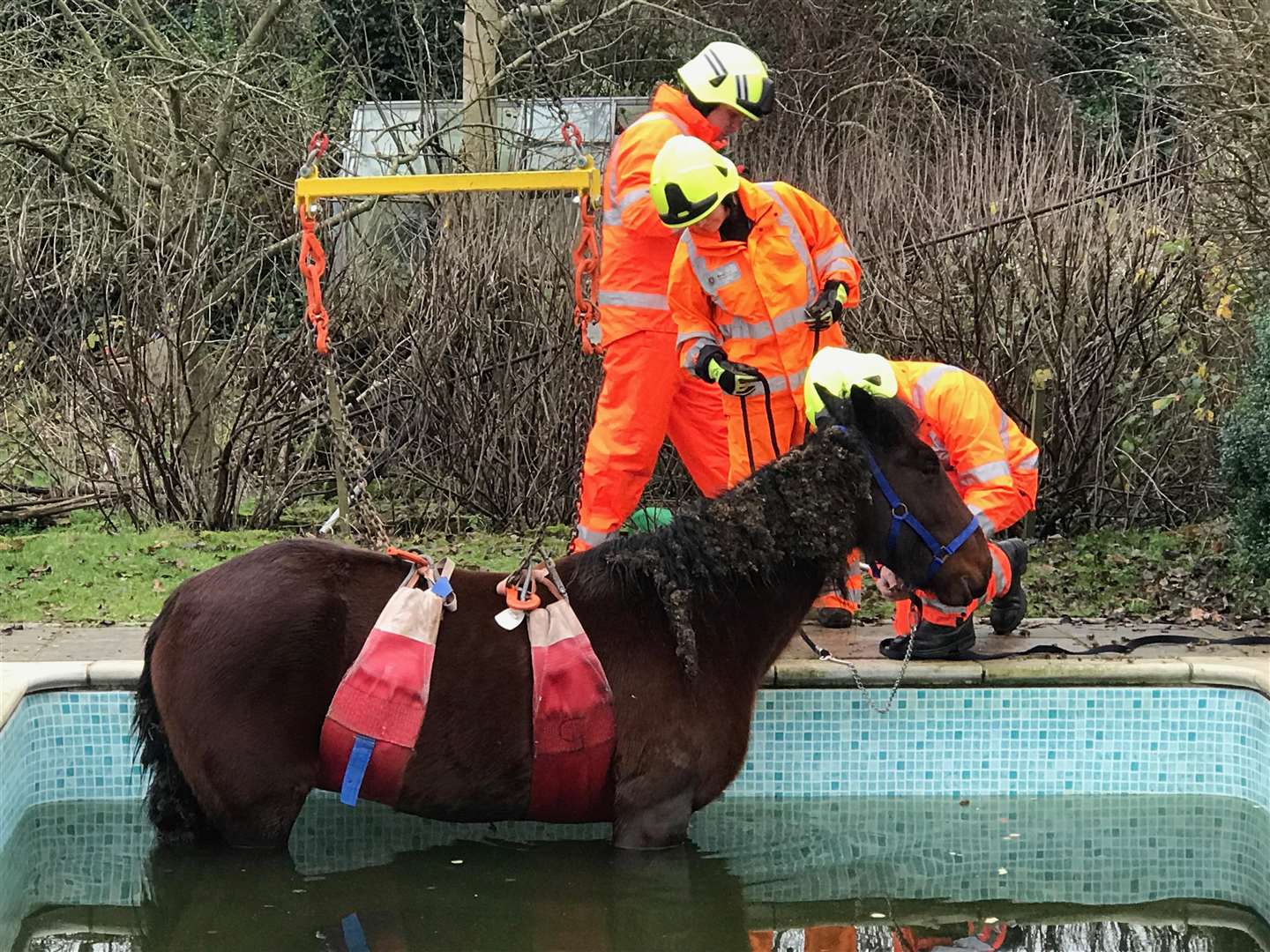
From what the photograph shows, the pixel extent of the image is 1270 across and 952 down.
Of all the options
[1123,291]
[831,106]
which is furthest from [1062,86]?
[1123,291]

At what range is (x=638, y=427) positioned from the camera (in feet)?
21.1

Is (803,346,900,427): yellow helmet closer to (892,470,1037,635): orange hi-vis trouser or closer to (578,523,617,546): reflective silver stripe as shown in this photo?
(892,470,1037,635): orange hi-vis trouser

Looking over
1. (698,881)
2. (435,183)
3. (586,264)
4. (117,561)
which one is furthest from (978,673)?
(117,561)

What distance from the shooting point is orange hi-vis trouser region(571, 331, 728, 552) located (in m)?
6.39

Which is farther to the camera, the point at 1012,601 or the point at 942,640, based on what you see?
the point at 1012,601

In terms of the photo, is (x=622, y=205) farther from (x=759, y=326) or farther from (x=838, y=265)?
(x=838, y=265)

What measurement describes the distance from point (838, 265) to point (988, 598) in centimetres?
149

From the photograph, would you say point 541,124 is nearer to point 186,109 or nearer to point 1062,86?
point 186,109

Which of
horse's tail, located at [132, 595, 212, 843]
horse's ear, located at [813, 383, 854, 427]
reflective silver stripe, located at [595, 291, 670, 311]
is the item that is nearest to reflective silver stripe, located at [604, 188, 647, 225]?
reflective silver stripe, located at [595, 291, 670, 311]

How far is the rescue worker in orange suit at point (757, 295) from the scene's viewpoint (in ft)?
19.2

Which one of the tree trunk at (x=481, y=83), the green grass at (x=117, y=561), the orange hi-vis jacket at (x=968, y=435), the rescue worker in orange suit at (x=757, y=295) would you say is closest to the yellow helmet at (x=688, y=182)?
the rescue worker in orange suit at (x=757, y=295)

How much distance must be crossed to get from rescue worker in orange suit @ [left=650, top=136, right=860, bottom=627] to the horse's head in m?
1.12

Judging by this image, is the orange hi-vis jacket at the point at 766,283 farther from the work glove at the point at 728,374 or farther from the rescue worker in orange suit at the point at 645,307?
the rescue worker in orange suit at the point at 645,307

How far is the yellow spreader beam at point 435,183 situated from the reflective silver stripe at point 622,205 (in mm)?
456
